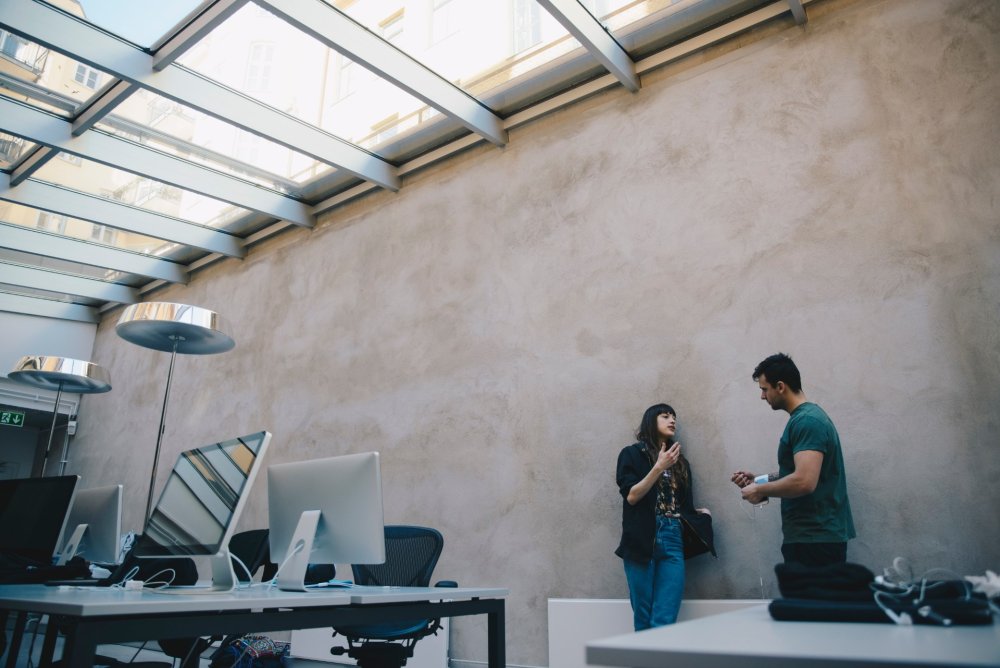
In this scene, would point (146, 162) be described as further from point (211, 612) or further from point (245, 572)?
point (211, 612)

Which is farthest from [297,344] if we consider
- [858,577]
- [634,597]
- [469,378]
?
[858,577]

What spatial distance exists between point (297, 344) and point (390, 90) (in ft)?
8.48

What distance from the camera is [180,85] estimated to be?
4.71 metres

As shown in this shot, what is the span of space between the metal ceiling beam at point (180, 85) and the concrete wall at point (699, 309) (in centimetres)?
69

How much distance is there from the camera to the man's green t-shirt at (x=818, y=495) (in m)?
2.68

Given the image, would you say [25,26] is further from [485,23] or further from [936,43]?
[936,43]

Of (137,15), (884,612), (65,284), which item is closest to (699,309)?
(884,612)

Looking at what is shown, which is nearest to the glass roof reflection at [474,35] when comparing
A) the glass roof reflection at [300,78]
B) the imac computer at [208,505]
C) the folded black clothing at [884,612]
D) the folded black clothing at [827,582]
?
the glass roof reflection at [300,78]

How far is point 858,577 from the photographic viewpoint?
1273 millimetres

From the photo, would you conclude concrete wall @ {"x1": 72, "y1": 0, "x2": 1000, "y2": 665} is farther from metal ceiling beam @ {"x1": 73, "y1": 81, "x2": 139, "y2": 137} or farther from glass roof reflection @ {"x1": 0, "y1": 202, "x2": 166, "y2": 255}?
glass roof reflection @ {"x1": 0, "y1": 202, "x2": 166, "y2": 255}

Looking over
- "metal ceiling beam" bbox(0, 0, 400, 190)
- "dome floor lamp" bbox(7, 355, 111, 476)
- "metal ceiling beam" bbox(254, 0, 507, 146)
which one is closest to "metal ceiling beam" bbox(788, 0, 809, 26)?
"metal ceiling beam" bbox(254, 0, 507, 146)

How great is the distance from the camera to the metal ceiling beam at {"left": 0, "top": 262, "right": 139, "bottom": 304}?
7805 millimetres

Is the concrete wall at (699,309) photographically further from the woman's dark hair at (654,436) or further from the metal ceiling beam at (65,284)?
the metal ceiling beam at (65,284)

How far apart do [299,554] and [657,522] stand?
2086mm
